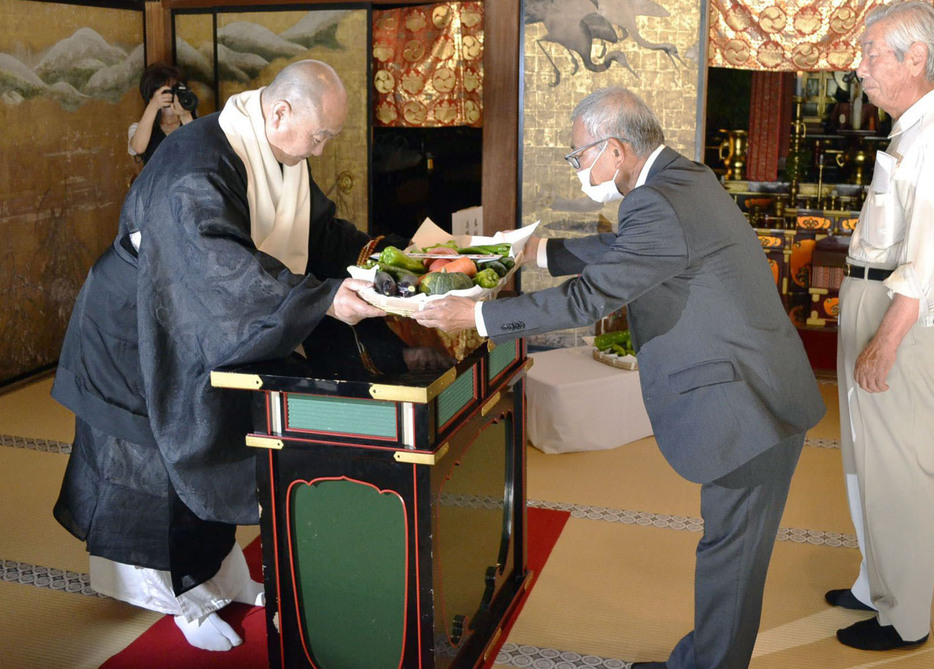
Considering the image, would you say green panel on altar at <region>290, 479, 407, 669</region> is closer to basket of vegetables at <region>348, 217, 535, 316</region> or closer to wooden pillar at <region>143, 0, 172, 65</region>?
basket of vegetables at <region>348, 217, 535, 316</region>

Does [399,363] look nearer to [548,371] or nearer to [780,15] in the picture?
[548,371]

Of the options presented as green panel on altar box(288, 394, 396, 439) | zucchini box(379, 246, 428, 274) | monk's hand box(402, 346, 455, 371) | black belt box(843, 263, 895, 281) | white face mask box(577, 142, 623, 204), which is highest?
white face mask box(577, 142, 623, 204)

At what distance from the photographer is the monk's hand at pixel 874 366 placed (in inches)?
101

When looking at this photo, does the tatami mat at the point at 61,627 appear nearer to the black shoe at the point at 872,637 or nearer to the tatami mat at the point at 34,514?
the tatami mat at the point at 34,514

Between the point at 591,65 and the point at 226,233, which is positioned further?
the point at 591,65

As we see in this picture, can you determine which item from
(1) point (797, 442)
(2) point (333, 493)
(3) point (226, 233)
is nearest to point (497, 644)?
(2) point (333, 493)

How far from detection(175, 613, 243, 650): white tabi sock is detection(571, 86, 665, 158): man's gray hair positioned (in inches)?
65.2

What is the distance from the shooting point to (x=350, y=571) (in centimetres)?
223

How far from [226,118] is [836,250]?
430cm

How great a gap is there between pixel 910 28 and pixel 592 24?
2.72 m

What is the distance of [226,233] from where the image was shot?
2.27 meters

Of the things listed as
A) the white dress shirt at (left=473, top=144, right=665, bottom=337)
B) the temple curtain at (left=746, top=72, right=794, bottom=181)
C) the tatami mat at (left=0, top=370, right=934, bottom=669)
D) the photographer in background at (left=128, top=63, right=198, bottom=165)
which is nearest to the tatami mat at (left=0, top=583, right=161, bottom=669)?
the tatami mat at (left=0, top=370, right=934, bottom=669)

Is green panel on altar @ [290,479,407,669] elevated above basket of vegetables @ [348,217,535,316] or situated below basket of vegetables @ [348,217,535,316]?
below

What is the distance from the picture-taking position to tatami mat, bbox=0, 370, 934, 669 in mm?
2719
